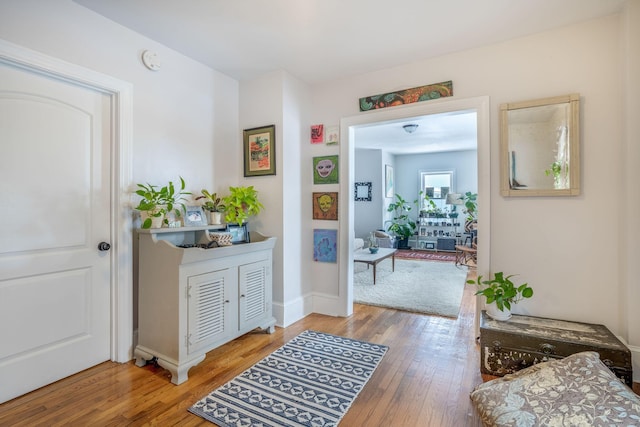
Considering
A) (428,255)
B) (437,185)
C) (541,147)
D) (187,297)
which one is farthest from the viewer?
(437,185)

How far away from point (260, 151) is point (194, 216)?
0.93 metres

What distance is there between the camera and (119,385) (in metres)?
1.99

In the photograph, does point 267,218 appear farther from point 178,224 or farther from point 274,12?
point 274,12

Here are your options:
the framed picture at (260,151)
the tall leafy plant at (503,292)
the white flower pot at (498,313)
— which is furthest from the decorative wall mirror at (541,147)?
the framed picture at (260,151)

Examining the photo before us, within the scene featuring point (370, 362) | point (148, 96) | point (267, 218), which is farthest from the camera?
point (267, 218)

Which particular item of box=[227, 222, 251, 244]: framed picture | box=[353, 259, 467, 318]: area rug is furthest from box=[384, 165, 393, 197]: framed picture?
box=[227, 222, 251, 244]: framed picture

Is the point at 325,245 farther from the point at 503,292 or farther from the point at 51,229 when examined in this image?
the point at 51,229

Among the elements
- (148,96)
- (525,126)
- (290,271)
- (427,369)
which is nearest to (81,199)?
(148,96)

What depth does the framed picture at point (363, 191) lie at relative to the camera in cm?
798

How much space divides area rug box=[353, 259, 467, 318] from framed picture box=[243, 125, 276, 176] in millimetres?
1941

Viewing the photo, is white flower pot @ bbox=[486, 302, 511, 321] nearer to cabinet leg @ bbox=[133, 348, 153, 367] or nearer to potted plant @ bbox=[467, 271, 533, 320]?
potted plant @ bbox=[467, 271, 533, 320]

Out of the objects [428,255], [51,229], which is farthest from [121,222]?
[428,255]

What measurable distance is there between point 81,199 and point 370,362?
2342mm

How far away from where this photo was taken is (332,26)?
229cm
